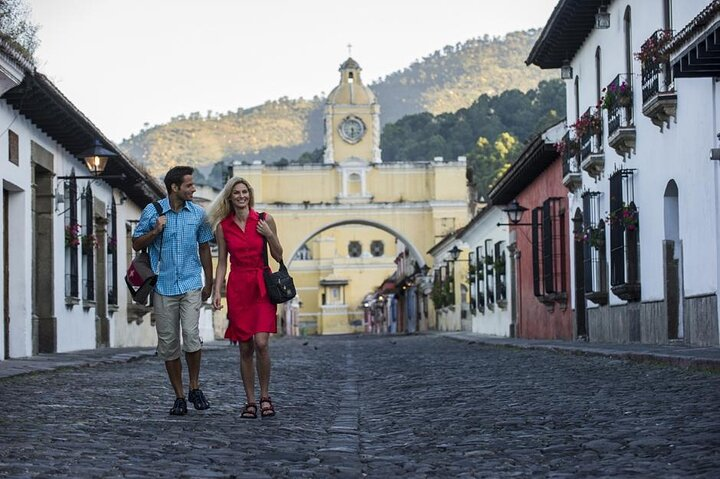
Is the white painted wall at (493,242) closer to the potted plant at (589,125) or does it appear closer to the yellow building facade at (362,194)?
the potted plant at (589,125)

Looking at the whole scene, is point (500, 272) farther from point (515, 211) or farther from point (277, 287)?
point (277, 287)

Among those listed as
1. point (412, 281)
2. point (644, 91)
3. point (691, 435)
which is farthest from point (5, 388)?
point (412, 281)

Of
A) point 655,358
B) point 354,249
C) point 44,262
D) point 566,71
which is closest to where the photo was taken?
point 655,358

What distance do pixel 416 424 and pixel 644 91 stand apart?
10.2 m

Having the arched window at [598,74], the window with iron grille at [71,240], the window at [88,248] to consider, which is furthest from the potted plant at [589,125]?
the window at [88,248]

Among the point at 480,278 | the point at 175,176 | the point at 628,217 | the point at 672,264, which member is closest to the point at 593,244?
the point at 628,217

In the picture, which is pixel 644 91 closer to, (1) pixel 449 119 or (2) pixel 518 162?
(2) pixel 518 162

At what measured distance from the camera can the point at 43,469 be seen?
623 centimetres

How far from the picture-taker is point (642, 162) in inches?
758

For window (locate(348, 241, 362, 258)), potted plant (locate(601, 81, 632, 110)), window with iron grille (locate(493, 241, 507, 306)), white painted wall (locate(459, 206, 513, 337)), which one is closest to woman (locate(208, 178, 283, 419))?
potted plant (locate(601, 81, 632, 110))

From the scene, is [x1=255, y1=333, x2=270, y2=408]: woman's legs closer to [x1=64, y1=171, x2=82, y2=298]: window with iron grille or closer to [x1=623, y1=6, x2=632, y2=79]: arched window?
[x1=623, y1=6, x2=632, y2=79]: arched window

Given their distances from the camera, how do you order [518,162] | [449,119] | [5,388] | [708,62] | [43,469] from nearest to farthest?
[43,469], [5,388], [708,62], [518,162], [449,119]

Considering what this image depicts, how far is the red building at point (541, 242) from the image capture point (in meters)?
27.0

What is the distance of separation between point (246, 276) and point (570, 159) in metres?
16.3
